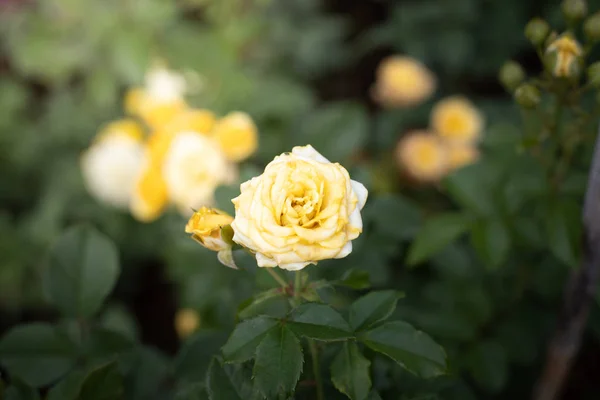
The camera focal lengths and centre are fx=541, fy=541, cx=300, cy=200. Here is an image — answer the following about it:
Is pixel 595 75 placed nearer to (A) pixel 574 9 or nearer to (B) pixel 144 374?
(A) pixel 574 9

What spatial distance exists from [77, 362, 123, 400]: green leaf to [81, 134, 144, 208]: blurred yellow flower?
2.32 feet

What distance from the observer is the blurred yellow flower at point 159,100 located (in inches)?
48.4

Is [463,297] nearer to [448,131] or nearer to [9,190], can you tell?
[448,131]

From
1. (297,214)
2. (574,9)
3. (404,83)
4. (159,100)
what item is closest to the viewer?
(297,214)

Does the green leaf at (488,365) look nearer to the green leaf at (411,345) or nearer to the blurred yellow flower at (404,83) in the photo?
the green leaf at (411,345)

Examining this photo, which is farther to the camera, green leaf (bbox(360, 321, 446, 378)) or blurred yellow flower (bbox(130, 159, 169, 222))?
blurred yellow flower (bbox(130, 159, 169, 222))

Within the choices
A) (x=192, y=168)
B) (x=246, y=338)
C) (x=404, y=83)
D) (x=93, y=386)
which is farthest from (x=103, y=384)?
(x=404, y=83)

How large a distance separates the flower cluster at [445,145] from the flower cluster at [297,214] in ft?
3.12

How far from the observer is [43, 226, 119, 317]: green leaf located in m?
0.80

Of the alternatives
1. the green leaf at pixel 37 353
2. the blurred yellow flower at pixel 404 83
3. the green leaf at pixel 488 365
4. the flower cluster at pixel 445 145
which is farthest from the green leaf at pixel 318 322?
the blurred yellow flower at pixel 404 83

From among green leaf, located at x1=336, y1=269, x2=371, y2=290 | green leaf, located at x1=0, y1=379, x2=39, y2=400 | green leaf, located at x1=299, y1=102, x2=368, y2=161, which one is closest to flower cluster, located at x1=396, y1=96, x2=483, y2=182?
green leaf, located at x1=299, y1=102, x2=368, y2=161

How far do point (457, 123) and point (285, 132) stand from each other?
49 cm

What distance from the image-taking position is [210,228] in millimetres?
584

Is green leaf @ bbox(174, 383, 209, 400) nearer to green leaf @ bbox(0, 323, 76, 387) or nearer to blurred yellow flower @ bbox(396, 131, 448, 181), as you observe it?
green leaf @ bbox(0, 323, 76, 387)
